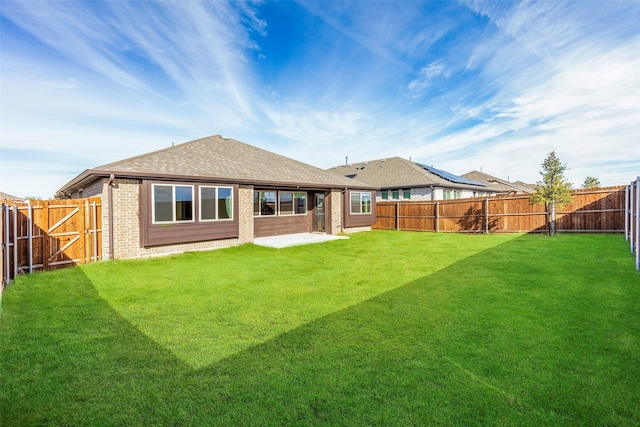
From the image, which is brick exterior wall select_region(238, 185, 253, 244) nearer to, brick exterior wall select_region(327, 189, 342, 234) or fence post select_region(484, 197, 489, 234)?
brick exterior wall select_region(327, 189, 342, 234)

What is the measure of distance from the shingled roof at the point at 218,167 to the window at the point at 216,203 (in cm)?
47

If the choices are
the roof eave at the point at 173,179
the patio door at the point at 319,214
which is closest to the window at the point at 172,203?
the roof eave at the point at 173,179

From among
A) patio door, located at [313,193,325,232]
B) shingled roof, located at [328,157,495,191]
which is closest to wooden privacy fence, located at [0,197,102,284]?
patio door, located at [313,193,325,232]

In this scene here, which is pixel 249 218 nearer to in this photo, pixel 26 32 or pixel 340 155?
pixel 26 32

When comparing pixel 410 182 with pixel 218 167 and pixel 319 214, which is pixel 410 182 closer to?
pixel 319 214

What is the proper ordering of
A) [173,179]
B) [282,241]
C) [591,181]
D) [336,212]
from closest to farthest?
[173,179]
[282,241]
[336,212]
[591,181]

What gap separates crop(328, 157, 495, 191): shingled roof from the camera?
22.6m

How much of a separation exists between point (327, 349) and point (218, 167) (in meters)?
10.2

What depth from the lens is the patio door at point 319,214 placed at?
15.7 meters

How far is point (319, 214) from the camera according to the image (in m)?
15.9

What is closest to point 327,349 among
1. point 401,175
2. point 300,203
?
point 300,203

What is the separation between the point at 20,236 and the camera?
7387 millimetres

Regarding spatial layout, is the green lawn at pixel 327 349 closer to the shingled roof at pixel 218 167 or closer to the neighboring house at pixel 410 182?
the shingled roof at pixel 218 167

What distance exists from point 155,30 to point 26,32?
3581 mm
